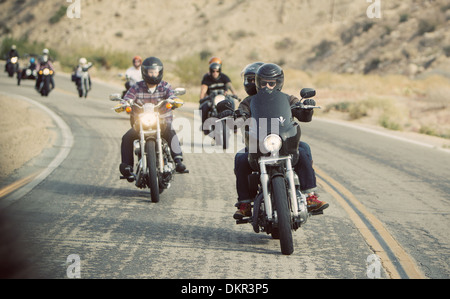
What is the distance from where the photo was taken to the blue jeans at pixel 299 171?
Result: 725cm

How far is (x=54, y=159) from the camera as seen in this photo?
1310cm

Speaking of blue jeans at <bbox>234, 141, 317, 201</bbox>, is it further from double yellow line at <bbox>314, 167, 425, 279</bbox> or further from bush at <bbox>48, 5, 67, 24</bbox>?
bush at <bbox>48, 5, 67, 24</bbox>

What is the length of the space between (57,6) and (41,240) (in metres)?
85.4

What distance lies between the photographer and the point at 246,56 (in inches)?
2931

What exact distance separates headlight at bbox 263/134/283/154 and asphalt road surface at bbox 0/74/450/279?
1058mm

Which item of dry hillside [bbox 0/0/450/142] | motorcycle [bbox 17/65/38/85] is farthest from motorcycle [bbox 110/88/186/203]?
dry hillside [bbox 0/0/450/142]

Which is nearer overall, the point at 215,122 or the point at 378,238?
the point at 378,238

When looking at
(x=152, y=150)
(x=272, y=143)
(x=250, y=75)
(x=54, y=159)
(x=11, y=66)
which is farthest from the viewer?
(x=11, y=66)

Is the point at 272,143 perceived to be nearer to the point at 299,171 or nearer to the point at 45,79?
the point at 299,171

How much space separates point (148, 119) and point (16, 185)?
7.90 feet

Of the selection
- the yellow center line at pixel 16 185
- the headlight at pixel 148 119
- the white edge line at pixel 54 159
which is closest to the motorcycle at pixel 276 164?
the headlight at pixel 148 119

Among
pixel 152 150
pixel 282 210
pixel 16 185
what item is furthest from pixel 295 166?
pixel 16 185

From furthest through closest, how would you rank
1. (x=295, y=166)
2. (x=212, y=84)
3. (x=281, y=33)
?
(x=281, y=33) < (x=212, y=84) < (x=295, y=166)

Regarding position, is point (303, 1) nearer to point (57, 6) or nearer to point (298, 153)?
point (57, 6)
